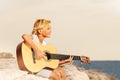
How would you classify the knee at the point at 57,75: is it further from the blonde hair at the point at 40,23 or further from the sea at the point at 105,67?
the sea at the point at 105,67

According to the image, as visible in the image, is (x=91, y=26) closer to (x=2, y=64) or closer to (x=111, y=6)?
(x=111, y=6)

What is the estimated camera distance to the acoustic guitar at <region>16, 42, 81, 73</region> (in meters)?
2.62

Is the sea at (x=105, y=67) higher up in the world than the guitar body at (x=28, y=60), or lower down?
lower down

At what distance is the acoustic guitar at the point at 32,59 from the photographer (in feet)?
8.59

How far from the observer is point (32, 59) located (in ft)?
8.79

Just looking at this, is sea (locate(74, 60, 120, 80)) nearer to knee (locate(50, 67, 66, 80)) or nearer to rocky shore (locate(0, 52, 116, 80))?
rocky shore (locate(0, 52, 116, 80))

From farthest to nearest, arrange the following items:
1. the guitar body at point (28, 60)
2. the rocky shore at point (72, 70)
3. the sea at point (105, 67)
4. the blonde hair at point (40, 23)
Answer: the sea at point (105, 67) < the rocky shore at point (72, 70) < the blonde hair at point (40, 23) < the guitar body at point (28, 60)

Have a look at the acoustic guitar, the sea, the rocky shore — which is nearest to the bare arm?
the acoustic guitar

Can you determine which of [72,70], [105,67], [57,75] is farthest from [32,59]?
[105,67]

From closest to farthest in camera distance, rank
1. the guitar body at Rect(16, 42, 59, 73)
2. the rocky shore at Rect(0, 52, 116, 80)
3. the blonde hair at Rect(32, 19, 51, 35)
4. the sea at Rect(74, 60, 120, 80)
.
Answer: the guitar body at Rect(16, 42, 59, 73), the blonde hair at Rect(32, 19, 51, 35), the rocky shore at Rect(0, 52, 116, 80), the sea at Rect(74, 60, 120, 80)

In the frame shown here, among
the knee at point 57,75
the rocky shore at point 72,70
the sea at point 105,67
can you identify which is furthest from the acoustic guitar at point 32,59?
the sea at point 105,67

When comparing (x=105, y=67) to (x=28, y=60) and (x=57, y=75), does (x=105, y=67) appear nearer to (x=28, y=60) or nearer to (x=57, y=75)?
(x=57, y=75)

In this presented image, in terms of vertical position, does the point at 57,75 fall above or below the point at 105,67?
above

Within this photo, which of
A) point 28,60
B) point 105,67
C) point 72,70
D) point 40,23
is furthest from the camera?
point 105,67
